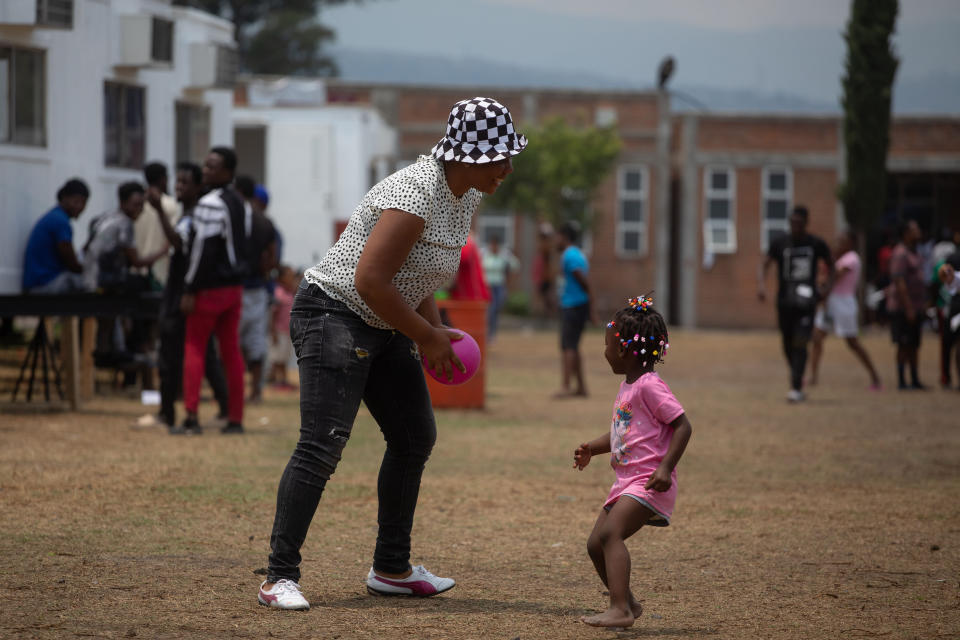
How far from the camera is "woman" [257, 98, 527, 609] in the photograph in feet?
14.8

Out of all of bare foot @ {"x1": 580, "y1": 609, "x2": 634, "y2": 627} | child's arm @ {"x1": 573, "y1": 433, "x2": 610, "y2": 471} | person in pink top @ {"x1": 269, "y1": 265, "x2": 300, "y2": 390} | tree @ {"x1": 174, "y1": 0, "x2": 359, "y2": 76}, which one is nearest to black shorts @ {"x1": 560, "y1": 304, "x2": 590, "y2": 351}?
person in pink top @ {"x1": 269, "y1": 265, "x2": 300, "y2": 390}

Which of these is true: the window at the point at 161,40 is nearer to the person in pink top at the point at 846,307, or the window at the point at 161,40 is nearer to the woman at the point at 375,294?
the person in pink top at the point at 846,307

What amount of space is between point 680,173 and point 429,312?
35.3m

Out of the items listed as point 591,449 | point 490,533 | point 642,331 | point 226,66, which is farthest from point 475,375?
point 642,331

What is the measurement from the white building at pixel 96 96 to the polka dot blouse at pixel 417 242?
30.0 feet

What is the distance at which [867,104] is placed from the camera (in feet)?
108

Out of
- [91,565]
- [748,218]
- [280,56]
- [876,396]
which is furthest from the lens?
[280,56]

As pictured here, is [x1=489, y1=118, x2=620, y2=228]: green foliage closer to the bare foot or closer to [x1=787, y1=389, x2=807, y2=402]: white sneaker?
[x1=787, y1=389, x2=807, y2=402]: white sneaker

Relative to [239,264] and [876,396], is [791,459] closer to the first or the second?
[239,264]

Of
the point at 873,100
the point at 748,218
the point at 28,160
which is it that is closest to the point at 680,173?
the point at 748,218

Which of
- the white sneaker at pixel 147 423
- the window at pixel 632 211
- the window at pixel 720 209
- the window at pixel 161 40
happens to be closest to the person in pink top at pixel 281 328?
the window at pixel 161 40

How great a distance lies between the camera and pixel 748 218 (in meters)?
38.8

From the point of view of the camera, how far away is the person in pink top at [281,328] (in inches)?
581

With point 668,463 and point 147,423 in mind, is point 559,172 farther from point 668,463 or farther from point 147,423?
point 668,463
